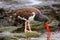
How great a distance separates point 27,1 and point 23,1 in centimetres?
39

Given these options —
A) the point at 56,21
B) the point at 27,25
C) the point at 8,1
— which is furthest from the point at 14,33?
the point at 8,1

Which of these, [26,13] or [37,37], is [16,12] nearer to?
[26,13]

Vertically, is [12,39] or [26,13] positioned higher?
[26,13]

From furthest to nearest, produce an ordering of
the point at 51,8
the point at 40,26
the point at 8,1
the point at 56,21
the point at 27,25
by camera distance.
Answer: the point at 8,1 → the point at 51,8 → the point at 56,21 → the point at 40,26 → the point at 27,25

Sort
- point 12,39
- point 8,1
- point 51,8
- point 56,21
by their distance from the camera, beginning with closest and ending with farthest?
point 12,39, point 56,21, point 51,8, point 8,1

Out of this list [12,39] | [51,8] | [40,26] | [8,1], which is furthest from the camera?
[8,1]

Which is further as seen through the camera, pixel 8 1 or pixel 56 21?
pixel 8 1

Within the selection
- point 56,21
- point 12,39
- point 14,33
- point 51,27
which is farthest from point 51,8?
point 12,39

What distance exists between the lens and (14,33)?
849cm

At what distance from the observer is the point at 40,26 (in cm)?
958

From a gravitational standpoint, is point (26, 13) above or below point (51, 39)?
above

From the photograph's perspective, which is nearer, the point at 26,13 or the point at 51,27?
the point at 26,13

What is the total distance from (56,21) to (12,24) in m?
1.53

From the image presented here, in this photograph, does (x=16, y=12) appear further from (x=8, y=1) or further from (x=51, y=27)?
(x=8, y=1)
